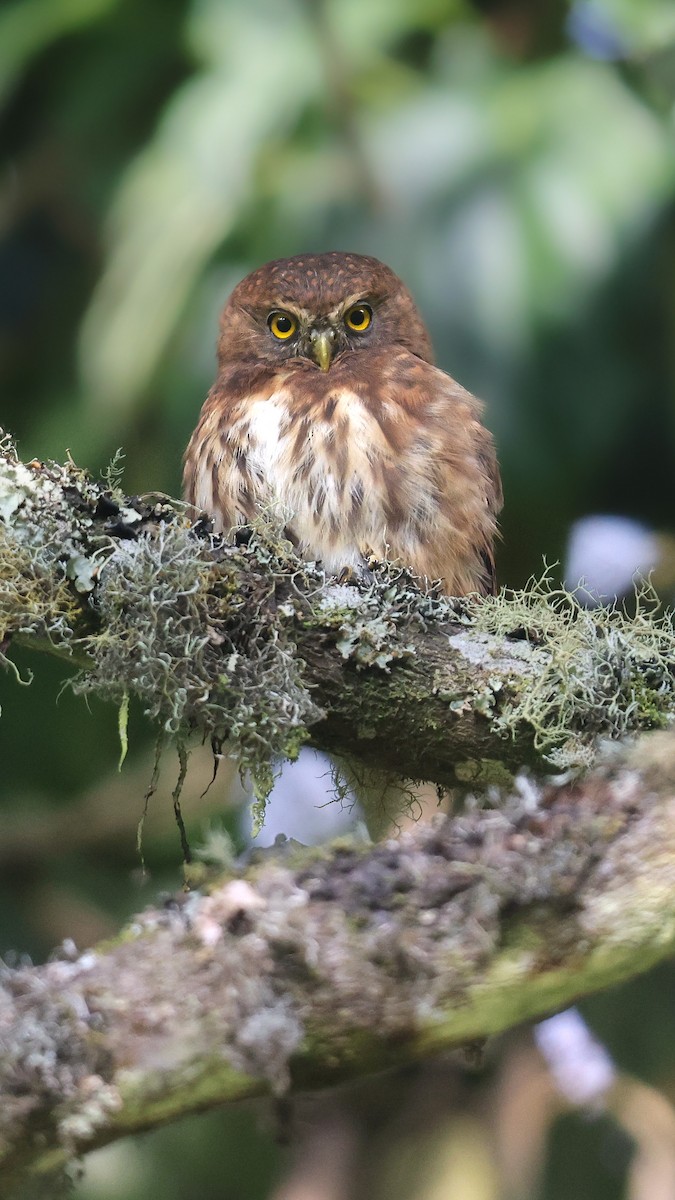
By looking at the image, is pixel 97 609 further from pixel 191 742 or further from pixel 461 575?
pixel 461 575

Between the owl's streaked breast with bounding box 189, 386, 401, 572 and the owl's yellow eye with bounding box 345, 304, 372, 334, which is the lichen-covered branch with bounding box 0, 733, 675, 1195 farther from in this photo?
the owl's yellow eye with bounding box 345, 304, 372, 334

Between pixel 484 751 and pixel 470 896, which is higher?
pixel 484 751

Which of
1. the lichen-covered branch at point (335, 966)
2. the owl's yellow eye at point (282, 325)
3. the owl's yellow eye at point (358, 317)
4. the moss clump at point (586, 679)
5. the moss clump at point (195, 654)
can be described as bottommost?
the lichen-covered branch at point (335, 966)

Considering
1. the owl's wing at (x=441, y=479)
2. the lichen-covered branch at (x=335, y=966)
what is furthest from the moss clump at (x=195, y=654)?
the owl's wing at (x=441, y=479)

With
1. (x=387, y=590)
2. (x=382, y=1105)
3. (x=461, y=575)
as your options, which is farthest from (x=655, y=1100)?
(x=387, y=590)

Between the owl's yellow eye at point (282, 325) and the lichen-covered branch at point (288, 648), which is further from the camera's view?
the owl's yellow eye at point (282, 325)

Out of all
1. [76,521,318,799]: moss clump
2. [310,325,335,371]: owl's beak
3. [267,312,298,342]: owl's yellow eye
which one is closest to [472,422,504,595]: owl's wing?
[310,325,335,371]: owl's beak

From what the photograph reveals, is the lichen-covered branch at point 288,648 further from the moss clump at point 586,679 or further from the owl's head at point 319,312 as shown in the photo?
the owl's head at point 319,312

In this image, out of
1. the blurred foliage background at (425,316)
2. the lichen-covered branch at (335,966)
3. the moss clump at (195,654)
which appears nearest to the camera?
the lichen-covered branch at (335,966)
